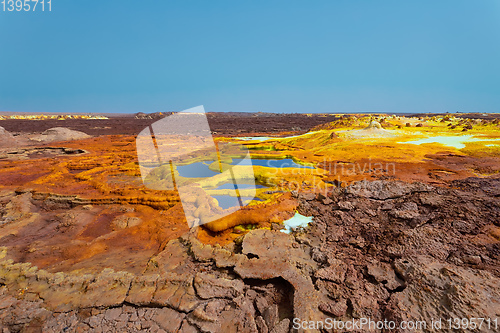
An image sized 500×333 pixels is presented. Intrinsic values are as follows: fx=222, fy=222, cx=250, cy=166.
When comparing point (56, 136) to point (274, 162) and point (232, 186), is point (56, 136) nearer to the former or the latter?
point (274, 162)

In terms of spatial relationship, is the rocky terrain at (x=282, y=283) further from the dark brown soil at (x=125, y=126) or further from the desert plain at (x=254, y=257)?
the dark brown soil at (x=125, y=126)

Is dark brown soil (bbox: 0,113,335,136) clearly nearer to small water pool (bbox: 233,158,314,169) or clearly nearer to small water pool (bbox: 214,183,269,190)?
small water pool (bbox: 233,158,314,169)

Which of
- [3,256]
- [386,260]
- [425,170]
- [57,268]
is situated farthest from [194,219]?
[425,170]

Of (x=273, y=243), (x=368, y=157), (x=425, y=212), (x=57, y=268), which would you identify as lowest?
(x=57, y=268)

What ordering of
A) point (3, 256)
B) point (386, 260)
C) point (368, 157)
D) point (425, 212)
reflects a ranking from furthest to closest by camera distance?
point (368, 157) < point (425, 212) < point (3, 256) < point (386, 260)

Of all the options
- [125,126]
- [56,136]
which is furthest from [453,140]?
[125,126]

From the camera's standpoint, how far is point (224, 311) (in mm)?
3322

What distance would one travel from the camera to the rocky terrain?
3.12 m

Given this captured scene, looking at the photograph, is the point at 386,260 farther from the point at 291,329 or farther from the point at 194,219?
the point at 194,219

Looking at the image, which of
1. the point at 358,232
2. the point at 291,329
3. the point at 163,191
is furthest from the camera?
the point at 163,191

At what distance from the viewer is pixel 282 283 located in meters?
3.86

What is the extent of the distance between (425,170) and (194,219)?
10.2 meters

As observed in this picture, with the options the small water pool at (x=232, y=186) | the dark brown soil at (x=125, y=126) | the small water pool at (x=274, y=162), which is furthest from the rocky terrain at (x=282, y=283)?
the dark brown soil at (x=125, y=126)

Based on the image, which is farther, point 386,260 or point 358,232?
point 358,232
